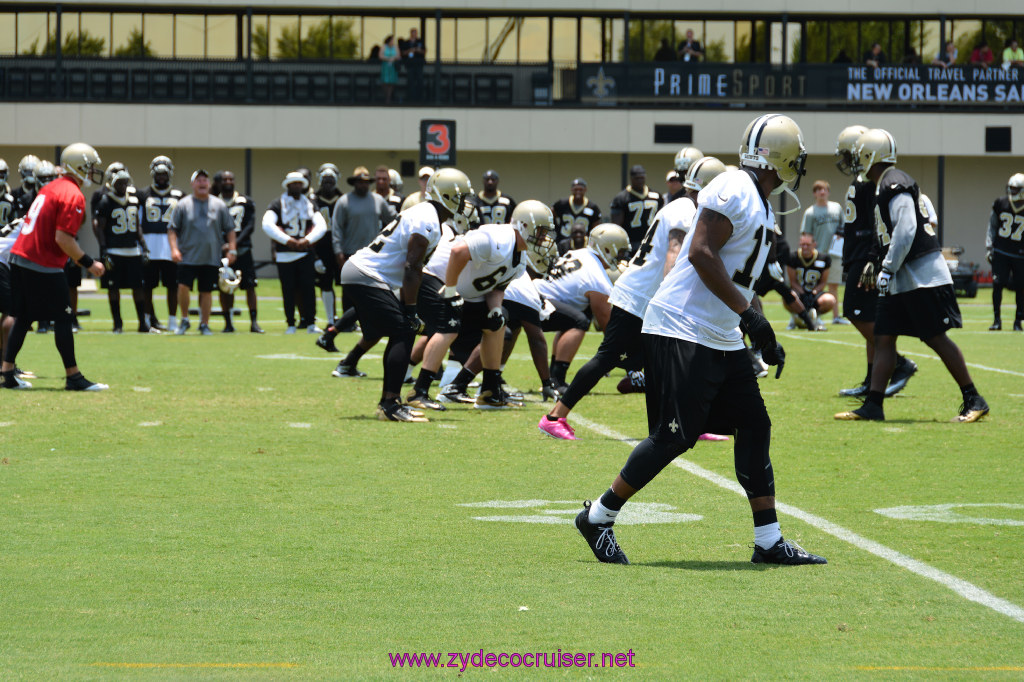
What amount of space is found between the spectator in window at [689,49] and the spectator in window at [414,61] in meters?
7.21

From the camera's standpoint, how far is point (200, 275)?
20.2 metres

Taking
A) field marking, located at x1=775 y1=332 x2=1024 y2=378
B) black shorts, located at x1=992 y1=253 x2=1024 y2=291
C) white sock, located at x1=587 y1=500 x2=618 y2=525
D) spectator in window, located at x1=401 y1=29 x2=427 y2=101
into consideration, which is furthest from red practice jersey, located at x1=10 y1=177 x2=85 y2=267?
spectator in window, located at x1=401 y1=29 x2=427 y2=101

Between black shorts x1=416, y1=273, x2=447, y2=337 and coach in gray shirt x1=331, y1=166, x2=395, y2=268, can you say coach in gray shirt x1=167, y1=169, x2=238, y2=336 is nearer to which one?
coach in gray shirt x1=331, y1=166, x2=395, y2=268

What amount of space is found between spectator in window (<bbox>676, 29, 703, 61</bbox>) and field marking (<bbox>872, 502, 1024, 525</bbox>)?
34.7m

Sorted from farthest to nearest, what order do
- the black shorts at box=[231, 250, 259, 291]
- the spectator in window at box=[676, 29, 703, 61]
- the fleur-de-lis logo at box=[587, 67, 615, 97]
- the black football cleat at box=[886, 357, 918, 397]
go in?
the spectator in window at box=[676, 29, 703, 61], the fleur-de-lis logo at box=[587, 67, 615, 97], the black shorts at box=[231, 250, 259, 291], the black football cleat at box=[886, 357, 918, 397]

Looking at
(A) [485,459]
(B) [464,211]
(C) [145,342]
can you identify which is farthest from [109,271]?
(A) [485,459]

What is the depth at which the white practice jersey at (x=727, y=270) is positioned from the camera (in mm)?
5926

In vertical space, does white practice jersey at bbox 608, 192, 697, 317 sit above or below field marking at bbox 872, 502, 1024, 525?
above

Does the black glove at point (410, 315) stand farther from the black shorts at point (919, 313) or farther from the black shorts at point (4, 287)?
the black shorts at point (4, 287)

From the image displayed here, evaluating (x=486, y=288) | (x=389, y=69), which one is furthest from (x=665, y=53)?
(x=486, y=288)

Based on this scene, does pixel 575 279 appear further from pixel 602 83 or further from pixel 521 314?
pixel 602 83

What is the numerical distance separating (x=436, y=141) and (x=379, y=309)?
15618 mm

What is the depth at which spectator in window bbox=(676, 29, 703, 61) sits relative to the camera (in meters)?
40.9

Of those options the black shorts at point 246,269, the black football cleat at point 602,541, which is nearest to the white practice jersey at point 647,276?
the black football cleat at point 602,541
